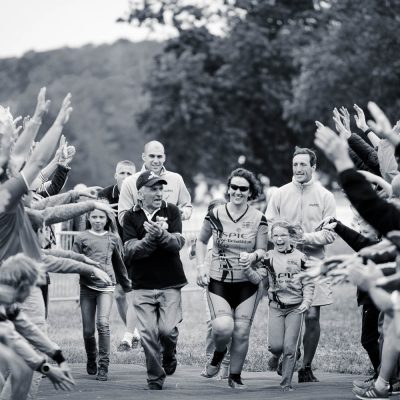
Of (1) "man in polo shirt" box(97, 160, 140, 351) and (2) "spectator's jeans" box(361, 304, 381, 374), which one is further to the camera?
(1) "man in polo shirt" box(97, 160, 140, 351)

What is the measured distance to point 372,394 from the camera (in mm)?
8531

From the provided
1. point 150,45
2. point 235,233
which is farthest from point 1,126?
point 150,45

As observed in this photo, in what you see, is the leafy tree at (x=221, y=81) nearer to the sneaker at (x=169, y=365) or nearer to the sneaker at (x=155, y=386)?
the sneaker at (x=169, y=365)

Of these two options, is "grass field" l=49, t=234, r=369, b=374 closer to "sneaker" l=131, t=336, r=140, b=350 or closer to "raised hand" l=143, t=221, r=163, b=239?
"sneaker" l=131, t=336, r=140, b=350

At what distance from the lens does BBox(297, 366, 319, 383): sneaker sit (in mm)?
10133

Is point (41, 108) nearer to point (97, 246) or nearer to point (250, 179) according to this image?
point (250, 179)

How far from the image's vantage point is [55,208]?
7.86 m

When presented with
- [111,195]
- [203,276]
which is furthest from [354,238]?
[111,195]

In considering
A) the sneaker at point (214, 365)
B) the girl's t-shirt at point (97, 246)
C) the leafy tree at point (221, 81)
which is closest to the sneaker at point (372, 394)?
the sneaker at point (214, 365)

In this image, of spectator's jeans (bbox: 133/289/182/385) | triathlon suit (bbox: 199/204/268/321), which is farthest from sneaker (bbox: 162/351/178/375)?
triathlon suit (bbox: 199/204/268/321)

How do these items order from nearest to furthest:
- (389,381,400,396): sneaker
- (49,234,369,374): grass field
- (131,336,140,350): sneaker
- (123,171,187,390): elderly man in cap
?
(389,381,400,396): sneaker < (123,171,187,390): elderly man in cap < (49,234,369,374): grass field < (131,336,140,350): sneaker

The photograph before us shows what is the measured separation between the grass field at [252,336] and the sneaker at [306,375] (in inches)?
35.1

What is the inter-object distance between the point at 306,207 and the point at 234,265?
4.18 feet

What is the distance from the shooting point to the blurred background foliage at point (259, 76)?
3334 centimetres
